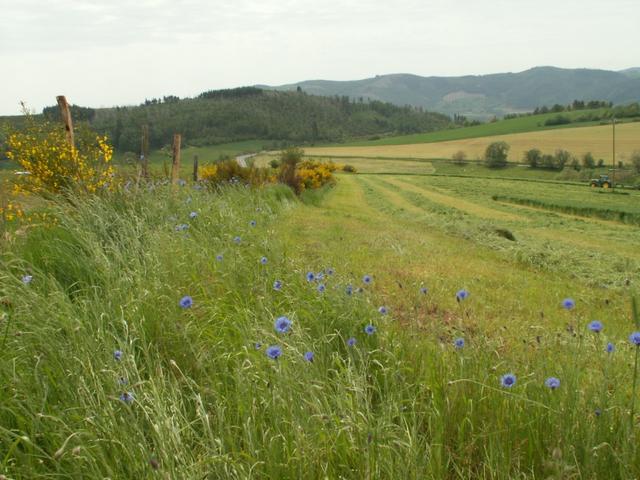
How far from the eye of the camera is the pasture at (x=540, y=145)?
57500mm

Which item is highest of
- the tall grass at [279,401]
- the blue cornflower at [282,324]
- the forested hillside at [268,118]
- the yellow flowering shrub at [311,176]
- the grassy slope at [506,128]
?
the forested hillside at [268,118]

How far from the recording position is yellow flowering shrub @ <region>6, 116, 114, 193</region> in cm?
809

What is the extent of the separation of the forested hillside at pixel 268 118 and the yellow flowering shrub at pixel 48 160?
72.0 metres

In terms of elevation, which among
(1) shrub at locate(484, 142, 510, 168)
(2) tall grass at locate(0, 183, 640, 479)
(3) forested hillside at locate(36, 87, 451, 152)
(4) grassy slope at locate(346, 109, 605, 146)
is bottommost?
(1) shrub at locate(484, 142, 510, 168)

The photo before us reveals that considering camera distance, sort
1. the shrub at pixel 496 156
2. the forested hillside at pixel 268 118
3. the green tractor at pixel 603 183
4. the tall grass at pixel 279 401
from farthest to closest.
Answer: the forested hillside at pixel 268 118 < the shrub at pixel 496 156 < the green tractor at pixel 603 183 < the tall grass at pixel 279 401

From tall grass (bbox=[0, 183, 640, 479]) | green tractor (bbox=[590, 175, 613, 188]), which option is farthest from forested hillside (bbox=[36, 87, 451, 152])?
tall grass (bbox=[0, 183, 640, 479])

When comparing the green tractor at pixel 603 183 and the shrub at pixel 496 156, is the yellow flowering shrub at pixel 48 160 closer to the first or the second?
the green tractor at pixel 603 183

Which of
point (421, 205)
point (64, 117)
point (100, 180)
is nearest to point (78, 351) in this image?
point (100, 180)

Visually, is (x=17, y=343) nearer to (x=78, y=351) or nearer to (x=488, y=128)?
(x=78, y=351)

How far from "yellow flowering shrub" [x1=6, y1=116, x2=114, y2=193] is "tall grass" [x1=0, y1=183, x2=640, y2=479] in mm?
4606

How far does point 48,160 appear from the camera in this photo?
8.20 meters

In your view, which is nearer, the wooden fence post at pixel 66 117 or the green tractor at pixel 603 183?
the wooden fence post at pixel 66 117

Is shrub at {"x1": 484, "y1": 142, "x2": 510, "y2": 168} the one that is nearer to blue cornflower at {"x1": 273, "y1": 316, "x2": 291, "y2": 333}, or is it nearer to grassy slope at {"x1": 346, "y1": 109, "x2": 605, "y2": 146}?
grassy slope at {"x1": 346, "y1": 109, "x2": 605, "y2": 146}

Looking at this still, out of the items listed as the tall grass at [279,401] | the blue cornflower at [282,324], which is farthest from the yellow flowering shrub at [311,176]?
the blue cornflower at [282,324]
